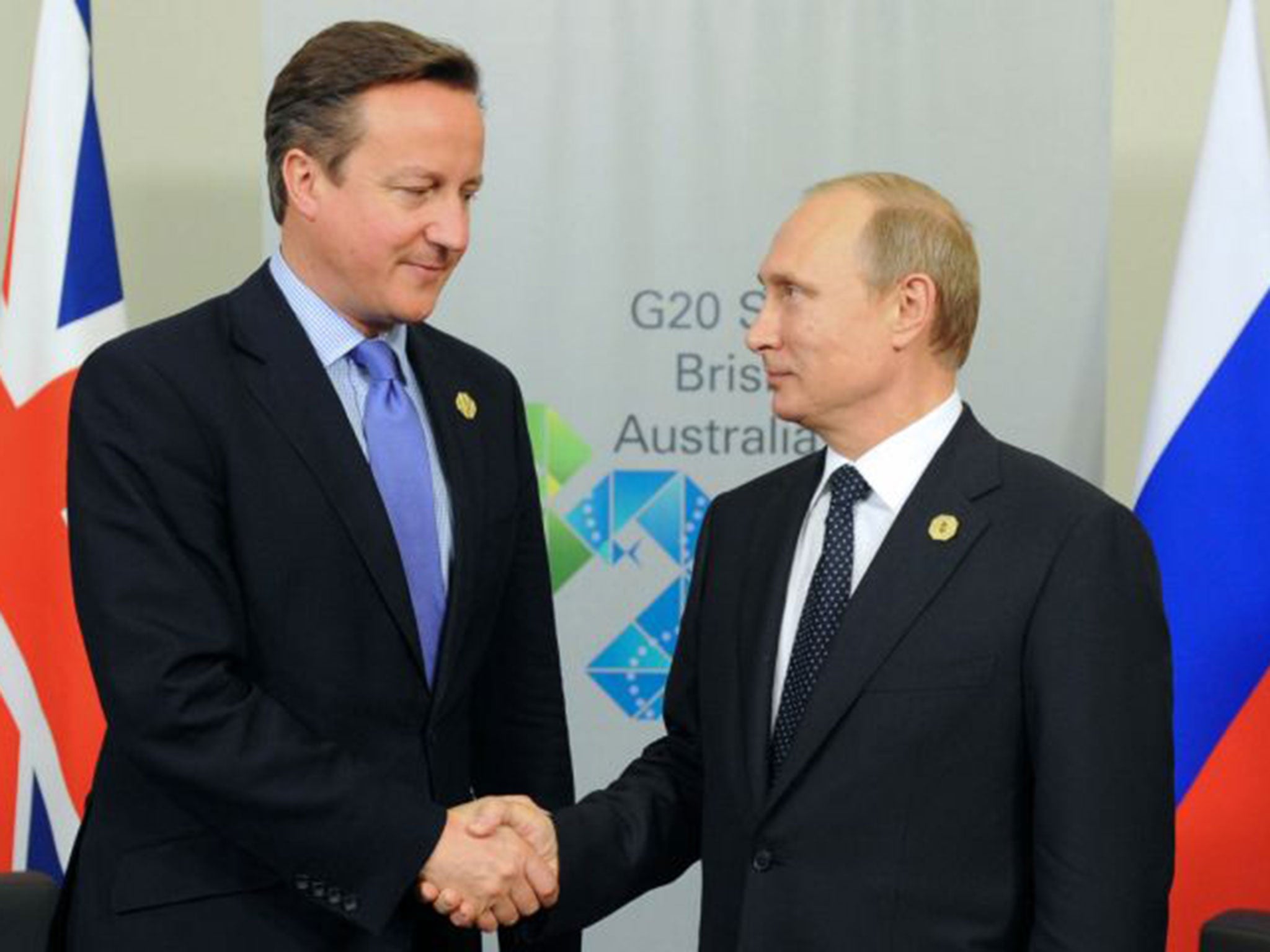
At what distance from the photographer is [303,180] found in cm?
250

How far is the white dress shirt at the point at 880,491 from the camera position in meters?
2.36

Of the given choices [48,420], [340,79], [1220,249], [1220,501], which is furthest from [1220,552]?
[48,420]

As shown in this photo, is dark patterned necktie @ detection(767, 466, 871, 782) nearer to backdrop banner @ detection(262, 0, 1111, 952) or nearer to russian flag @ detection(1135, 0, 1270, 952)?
russian flag @ detection(1135, 0, 1270, 952)

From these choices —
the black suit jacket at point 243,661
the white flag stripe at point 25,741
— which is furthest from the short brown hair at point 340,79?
the white flag stripe at point 25,741

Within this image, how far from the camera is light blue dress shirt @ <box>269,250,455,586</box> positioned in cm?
248

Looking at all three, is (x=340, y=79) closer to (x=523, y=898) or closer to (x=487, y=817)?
(x=487, y=817)

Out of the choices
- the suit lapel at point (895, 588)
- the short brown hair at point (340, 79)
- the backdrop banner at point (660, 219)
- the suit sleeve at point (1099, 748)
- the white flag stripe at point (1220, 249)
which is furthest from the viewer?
the backdrop banner at point (660, 219)

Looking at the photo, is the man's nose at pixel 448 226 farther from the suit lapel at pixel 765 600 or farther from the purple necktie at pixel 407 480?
the suit lapel at pixel 765 600

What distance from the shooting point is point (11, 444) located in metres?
3.90

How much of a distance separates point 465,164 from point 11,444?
1727mm

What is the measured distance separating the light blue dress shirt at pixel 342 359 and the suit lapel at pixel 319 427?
23mm

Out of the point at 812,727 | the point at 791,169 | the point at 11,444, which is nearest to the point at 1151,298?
the point at 791,169

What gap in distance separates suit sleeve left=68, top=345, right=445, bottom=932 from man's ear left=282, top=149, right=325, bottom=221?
10.9 inches

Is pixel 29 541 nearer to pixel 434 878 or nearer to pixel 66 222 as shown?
pixel 66 222
